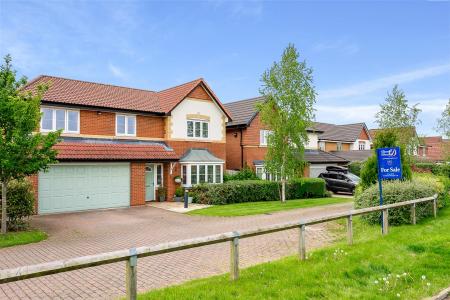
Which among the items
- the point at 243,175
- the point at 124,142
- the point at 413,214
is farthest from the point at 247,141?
the point at 413,214

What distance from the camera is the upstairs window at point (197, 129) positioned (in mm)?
24855

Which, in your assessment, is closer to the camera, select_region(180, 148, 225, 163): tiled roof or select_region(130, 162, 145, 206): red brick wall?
select_region(130, 162, 145, 206): red brick wall

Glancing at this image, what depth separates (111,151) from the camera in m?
20.2

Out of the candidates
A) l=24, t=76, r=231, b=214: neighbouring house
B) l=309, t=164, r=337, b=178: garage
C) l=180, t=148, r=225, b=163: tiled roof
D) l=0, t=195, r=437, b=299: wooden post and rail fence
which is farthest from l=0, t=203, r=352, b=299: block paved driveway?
l=309, t=164, r=337, b=178: garage

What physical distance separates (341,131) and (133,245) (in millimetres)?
44687

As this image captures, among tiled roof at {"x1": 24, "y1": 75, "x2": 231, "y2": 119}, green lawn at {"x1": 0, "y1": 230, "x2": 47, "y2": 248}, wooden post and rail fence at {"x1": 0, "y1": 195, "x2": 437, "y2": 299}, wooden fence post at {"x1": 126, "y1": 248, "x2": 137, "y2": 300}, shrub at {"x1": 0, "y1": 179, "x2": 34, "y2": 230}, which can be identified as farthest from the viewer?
tiled roof at {"x1": 24, "y1": 75, "x2": 231, "y2": 119}

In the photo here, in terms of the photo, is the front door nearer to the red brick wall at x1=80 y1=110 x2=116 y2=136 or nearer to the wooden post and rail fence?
the red brick wall at x1=80 y1=110 x2=116 y2=136

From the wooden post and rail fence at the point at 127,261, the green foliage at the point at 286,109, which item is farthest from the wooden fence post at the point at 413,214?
the green foliage at the point at 286,109

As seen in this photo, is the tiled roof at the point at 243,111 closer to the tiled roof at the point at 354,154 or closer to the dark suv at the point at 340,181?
the dark suv at the point at 340,181

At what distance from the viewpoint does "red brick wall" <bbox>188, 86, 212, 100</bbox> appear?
2492cm

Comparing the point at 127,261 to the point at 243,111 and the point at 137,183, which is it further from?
the point at 243,111

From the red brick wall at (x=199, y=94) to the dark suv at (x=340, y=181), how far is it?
42.7 feet

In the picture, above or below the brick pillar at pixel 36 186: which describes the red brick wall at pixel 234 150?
above

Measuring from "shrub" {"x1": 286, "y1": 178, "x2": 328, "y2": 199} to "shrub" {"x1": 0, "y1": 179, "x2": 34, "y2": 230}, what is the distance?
16.8 m
